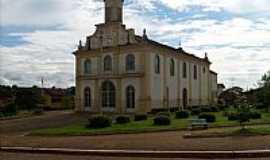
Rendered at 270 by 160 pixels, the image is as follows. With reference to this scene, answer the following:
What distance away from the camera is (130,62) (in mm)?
49094

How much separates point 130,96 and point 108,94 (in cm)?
347

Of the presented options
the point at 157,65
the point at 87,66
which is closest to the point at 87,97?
the point at 87,66

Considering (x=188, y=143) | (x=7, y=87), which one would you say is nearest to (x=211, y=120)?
(x=188, y=143)

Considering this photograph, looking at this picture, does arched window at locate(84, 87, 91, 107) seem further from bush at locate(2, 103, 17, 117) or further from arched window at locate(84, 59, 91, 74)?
bush at locate(2, 103, 17, 117)

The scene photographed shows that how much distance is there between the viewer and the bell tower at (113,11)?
51500 millimetres

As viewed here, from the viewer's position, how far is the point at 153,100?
1901 inches

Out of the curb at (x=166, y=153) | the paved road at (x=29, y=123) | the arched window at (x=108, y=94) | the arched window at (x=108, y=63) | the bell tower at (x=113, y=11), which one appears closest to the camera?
the curb at (x=166, y=153)

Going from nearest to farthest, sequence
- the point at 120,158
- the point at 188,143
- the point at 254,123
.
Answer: the point at 120,158 < the point at 188,143 < the point at 254,123

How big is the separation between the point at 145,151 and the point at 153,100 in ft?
110

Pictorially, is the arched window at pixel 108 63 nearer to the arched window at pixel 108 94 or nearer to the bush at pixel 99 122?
the arched window at pixel 108 94

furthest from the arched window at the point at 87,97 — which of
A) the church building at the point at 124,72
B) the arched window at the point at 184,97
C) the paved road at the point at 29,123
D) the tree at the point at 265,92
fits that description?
the tree at the point at 265,92

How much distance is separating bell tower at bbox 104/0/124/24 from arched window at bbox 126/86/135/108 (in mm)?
8285

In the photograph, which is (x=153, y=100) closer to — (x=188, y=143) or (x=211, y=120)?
(x=211, y=120)

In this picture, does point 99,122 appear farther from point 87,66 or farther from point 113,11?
point 87,66
